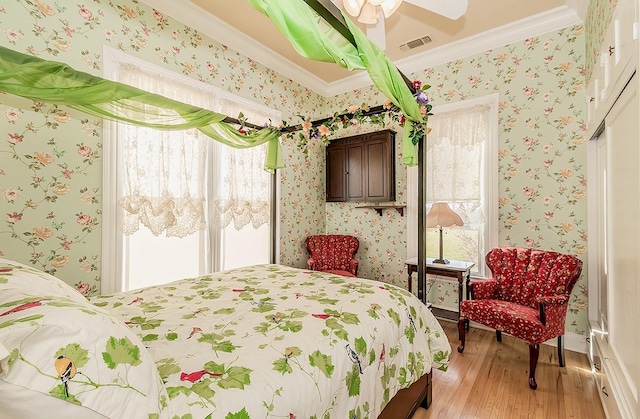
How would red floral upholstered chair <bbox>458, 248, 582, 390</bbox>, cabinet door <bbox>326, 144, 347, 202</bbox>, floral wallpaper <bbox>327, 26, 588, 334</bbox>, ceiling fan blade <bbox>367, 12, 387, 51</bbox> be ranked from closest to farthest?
1. ceiling fan blade <bbox>367, 12, 387, 51</bbox>
2. red floral upholstered chair <bbox>458, 248, 582, 390</bbox>
3. floral wallpaper <bbox>327, 26, 588, 334</bbox>
4. cabinet door <bbox>326, 144, 347, 202</bbox>

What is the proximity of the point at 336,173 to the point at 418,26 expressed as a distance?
1.97m

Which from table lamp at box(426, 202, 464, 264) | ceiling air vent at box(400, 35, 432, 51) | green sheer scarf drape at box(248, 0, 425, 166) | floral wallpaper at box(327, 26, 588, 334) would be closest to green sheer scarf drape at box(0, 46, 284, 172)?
green sheer scarf drape at box(248, 0, 425, 166)

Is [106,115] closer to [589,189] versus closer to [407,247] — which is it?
[407,247]

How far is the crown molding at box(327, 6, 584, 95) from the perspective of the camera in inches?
114

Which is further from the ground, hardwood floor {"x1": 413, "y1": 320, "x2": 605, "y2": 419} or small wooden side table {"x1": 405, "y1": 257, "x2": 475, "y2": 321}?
small wooden side table {"x1": 405, "y1": 257, "x2": 475, "y2": 321}

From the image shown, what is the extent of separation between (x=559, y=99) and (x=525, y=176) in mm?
790

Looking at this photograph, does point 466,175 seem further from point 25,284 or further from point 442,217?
point 25,284

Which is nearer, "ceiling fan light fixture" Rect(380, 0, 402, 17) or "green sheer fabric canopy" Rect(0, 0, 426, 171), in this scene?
"green sheer fabric canopy" Rect(0, 0, 426, 171)

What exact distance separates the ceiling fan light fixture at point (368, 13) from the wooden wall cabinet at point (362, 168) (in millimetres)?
1937

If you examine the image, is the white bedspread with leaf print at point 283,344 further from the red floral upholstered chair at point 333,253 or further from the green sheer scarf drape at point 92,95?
the red floral upholstered chair at point 333,253

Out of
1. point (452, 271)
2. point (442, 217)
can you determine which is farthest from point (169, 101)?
point (452, 271)

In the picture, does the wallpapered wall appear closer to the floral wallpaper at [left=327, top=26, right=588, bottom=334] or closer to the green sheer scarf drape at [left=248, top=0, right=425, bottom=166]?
the green sheer scarf drape at [left=248, top=0, right=425, bottom=166]

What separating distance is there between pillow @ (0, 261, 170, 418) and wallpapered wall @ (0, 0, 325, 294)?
4.91 feet

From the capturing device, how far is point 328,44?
134 cm
